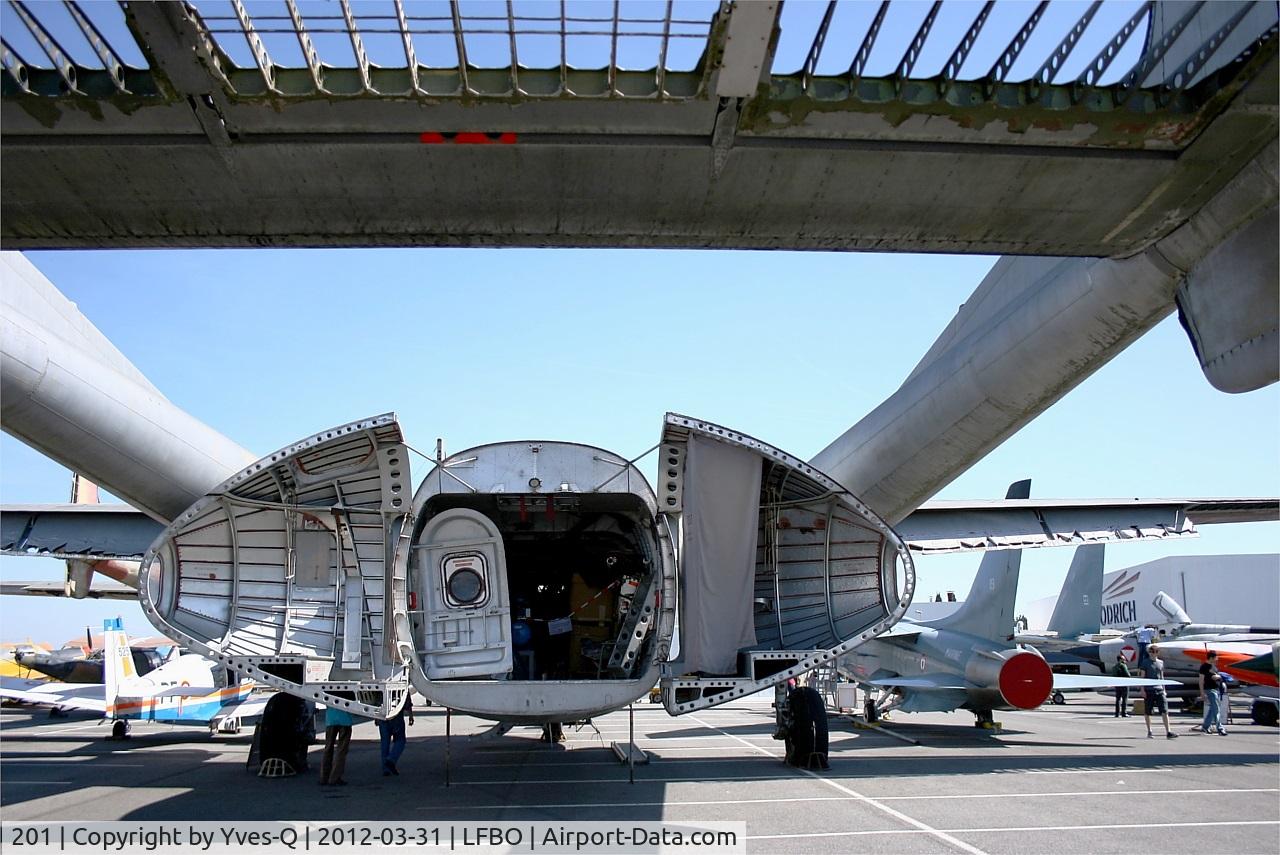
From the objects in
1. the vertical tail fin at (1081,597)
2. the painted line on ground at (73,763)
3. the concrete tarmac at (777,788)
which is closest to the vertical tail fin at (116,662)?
the concrete tarmac at (777,788)

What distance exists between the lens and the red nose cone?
48.9 ft

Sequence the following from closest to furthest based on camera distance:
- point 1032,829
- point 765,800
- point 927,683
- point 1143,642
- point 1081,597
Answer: point 1032,829
point 765,800
point 927,683
point 1143,642
point 1081,597

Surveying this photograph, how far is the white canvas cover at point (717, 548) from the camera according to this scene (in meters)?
8.00

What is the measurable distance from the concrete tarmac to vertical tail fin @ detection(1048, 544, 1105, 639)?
491 inches

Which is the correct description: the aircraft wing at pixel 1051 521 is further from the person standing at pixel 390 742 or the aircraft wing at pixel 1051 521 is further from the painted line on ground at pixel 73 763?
the painted line on ground at pixel 73 763


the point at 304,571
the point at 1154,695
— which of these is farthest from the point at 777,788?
the point at 1154,695

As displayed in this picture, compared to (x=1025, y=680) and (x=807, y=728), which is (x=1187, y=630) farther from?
(x=807, y=728)

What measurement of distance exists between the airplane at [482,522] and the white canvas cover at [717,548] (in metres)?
0.02

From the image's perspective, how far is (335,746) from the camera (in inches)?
368

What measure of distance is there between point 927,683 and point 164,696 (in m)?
13.9

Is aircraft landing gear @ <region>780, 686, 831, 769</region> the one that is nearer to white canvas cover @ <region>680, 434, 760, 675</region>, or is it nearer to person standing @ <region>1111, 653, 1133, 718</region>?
white canvas cover @ <region>680, 434, 760, 675</region>

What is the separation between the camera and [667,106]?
4379 mm

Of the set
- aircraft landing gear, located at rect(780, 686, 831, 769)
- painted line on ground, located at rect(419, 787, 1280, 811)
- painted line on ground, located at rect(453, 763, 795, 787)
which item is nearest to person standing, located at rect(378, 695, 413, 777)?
painted line on ground, located at rect(453, 763, 795, 787)

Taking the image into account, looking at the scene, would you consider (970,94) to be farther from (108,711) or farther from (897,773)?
(108,711)
